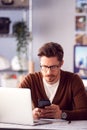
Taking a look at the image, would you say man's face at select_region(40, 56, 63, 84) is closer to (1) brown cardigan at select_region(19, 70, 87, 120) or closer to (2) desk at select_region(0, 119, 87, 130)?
(1) brown cardigan at select_region(19, 70, 87, 120)

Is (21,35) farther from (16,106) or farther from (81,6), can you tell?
(16,106)

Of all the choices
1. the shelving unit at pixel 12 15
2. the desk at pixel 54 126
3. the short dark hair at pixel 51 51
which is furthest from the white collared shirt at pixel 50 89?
the shelving unit at pixel 12 15

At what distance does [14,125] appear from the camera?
1.93 m

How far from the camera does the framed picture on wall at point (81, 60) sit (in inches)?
150

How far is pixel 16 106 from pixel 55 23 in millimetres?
2365

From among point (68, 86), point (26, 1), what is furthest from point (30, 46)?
point (68, 86)

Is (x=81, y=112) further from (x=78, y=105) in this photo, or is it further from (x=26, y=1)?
(x=26, y=1)

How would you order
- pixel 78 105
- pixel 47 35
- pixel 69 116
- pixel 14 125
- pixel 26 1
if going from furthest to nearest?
pixel 47 35 < pixel 26 1 < pixel 78 105 < pixel 69 116 < pixel 14 125

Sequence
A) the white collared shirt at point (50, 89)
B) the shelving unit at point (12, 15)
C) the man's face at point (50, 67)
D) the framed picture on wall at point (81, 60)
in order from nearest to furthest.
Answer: the man's face at point (50, 67) < the white collared shirt at point (50, 89) < the framed picture on wall at point (81, 60) < the shelving unit at point (12, 15)

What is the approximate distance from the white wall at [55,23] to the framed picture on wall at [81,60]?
0.26 meters

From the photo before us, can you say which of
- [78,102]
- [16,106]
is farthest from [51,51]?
[16,106]

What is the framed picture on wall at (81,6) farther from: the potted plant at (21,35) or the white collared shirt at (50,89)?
the white collared shirt at (50,89)

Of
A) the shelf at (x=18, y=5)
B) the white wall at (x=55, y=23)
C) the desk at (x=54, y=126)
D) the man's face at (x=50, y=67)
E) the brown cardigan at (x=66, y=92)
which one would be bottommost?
the desk at (x=54, y=126)

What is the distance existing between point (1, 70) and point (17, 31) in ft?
2.06
